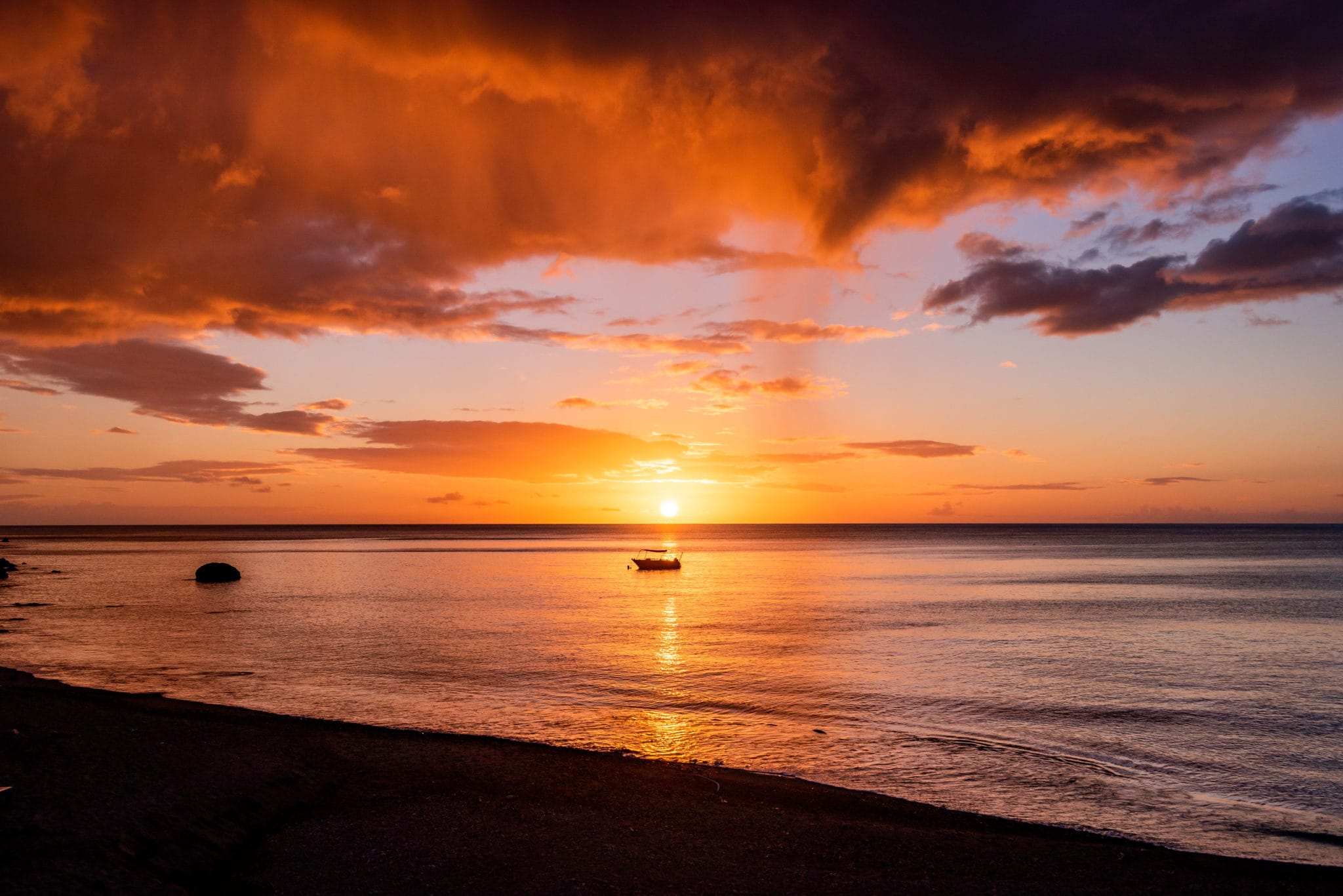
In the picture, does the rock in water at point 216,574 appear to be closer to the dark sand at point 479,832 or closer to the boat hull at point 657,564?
the boat hull at point 657,564

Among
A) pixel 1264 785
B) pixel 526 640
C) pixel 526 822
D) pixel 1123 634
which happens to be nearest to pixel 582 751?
pixel 526 822

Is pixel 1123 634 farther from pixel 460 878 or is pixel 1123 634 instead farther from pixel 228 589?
pixel 228 589

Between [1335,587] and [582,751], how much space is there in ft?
272

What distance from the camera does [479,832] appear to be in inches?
542

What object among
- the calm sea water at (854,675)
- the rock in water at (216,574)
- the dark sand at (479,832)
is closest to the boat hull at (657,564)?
the calm sea water at (854,675)

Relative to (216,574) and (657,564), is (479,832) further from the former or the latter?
(657,564)

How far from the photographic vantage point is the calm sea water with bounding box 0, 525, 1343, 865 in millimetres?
18562

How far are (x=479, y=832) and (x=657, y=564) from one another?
9810cm

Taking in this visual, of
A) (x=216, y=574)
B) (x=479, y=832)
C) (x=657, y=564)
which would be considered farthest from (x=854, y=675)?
(x=657, y=564)

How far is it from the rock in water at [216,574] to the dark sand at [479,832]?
234ft

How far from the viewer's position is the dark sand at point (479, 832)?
1150 centimetres

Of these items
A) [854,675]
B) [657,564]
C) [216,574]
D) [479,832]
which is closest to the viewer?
[479,832]

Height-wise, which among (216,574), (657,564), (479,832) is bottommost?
(657,564)

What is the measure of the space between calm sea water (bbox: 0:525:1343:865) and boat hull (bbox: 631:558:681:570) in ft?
103
